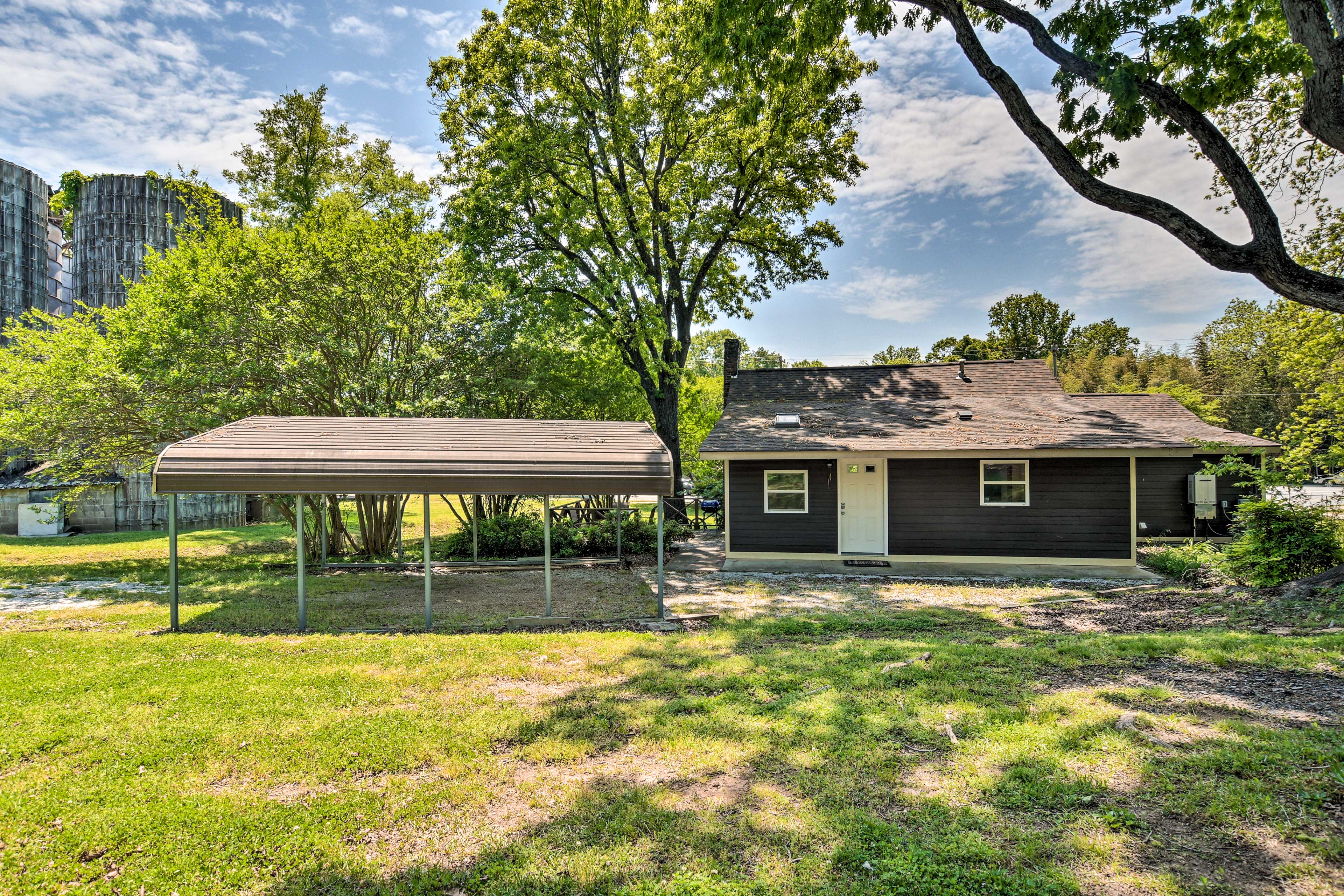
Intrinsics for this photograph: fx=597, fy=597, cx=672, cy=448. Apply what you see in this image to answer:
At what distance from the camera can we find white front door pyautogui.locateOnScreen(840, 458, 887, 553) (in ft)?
43.5

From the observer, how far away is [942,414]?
14.4 metres

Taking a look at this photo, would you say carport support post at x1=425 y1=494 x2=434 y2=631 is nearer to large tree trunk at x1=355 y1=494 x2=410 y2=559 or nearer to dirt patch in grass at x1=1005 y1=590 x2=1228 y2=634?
large tree trunk at x1=355 y1=494 x2=410 y2=559

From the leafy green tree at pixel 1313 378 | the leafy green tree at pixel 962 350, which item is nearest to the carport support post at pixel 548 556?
the leafy green tree at pixel 1313 378

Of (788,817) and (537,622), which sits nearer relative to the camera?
(788,817)

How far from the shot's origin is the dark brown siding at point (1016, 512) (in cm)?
1227

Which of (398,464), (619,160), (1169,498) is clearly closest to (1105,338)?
(1169,498)

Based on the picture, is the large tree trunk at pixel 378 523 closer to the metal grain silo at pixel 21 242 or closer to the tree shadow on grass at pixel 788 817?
the tree shadow on grass at pixel 788 817

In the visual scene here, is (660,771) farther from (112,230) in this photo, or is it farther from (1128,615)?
(112,230)

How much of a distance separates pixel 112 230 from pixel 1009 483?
40.9m

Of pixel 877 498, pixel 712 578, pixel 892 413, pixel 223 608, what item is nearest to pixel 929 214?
pixel 892 413

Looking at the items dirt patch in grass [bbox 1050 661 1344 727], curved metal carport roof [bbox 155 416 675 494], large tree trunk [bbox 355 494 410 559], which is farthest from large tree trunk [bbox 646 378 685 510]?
dirt patch in grass [bbox 1050 661 1344 727]

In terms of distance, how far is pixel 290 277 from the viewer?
13.1 metres

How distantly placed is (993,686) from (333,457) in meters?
8.10

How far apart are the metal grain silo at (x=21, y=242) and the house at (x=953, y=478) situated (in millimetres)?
37223
